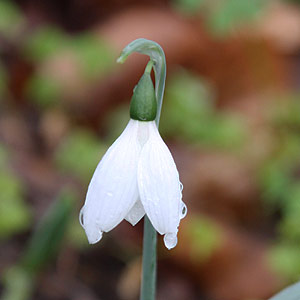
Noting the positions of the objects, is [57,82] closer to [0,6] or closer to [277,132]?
[0,6]

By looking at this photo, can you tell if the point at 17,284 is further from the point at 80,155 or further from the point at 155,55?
the point at 155,55

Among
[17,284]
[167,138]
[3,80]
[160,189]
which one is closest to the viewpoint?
[160,189]

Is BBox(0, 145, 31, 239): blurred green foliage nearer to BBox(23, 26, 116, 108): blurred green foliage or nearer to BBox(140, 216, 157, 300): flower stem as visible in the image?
BBox(23, 26, 116, 108): blurred green foliage

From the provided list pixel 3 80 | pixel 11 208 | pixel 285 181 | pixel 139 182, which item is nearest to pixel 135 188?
pixel 139 182

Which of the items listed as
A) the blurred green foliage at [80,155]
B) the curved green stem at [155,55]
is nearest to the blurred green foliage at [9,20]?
the blurred green foliage at [80,155]

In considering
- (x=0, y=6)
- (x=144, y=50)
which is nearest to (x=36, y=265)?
(x=144, y=50)

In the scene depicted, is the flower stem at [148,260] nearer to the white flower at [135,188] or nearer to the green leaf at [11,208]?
the white flower at [135,188]
